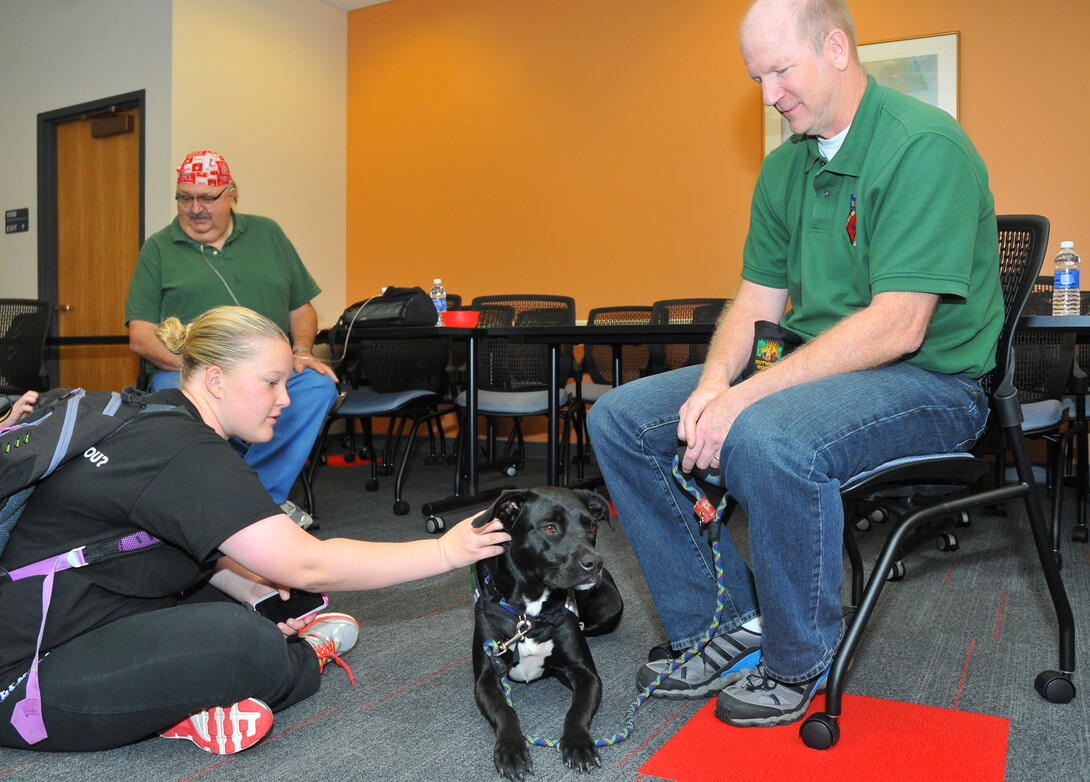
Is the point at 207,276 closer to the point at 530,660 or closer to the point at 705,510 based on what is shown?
the point at 530,660

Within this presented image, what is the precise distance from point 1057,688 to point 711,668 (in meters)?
0.61

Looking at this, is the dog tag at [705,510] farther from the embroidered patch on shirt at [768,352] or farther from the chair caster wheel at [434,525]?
the chair caster wheel at [434,525]

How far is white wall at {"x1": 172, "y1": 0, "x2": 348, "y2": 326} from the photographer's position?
18.1 feet

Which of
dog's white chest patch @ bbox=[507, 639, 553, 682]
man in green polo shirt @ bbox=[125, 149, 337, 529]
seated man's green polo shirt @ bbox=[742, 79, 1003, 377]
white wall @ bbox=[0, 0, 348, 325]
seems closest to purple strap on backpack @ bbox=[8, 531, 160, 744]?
dog's white chest patch @ bbox=[507, 639, 553, 682]

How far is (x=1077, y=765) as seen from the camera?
4.16 feet

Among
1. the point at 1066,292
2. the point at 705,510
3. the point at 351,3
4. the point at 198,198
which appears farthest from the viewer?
the point at 351,3

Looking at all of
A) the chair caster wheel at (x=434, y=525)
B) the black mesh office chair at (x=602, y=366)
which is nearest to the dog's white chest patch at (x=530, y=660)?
the chair caster wheel at (x=434, y=525)

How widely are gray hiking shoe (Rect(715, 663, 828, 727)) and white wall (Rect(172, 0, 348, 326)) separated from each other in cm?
514

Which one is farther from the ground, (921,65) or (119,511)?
(921,65)

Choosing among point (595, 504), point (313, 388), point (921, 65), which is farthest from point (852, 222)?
point (921, 65)

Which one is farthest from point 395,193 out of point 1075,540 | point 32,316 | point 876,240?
point 876,240

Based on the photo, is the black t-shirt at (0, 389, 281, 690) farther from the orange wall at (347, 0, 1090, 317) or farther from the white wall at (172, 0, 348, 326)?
the white wall at (172, 0, 348, 326)

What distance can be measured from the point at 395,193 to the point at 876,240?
5.52m

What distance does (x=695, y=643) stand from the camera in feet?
5.25
